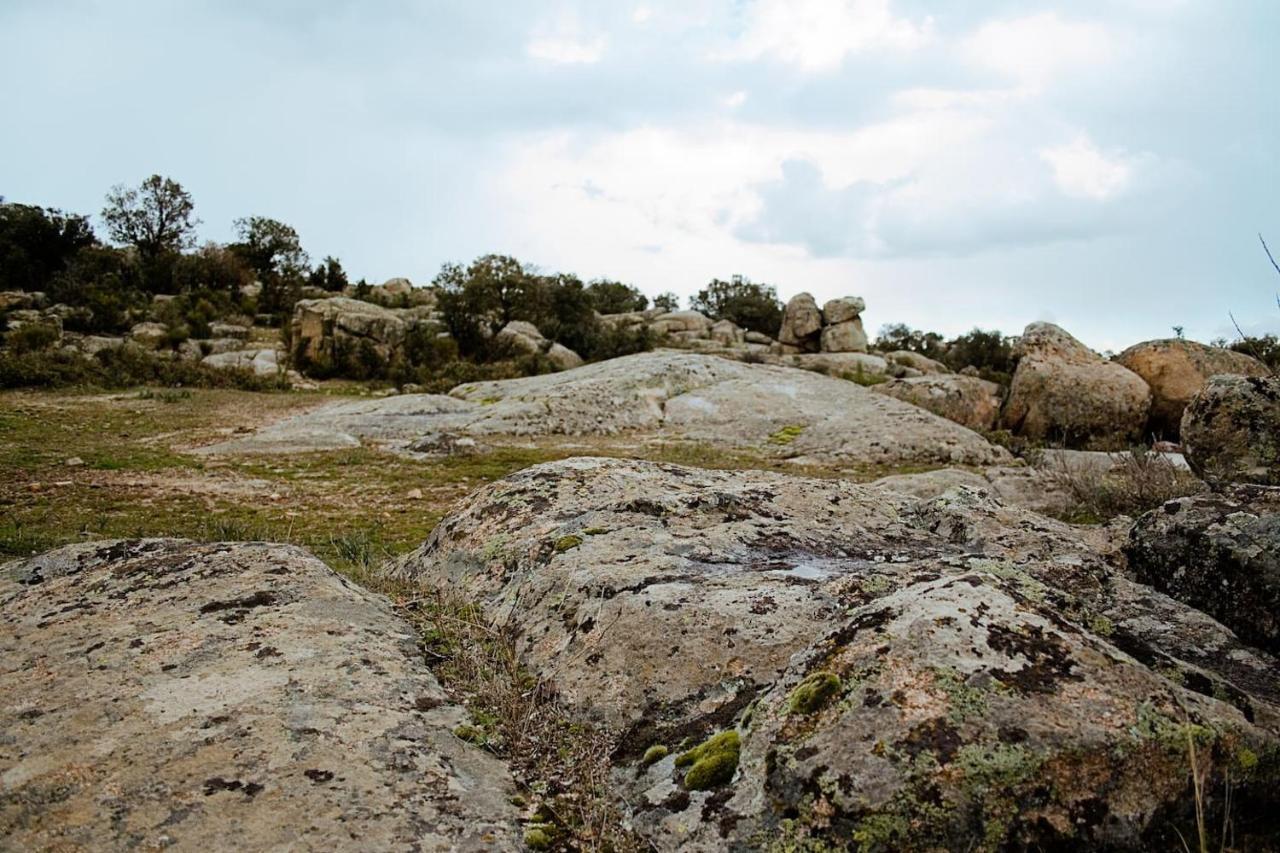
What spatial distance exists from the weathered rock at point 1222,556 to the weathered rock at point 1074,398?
1809cm

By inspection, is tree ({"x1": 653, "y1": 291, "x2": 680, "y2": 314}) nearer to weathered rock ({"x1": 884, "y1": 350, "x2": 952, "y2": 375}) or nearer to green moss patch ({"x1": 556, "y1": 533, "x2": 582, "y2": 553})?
weathered rock ({"x1": 884, "y1": 350, "x2": 952, "y2": 375})

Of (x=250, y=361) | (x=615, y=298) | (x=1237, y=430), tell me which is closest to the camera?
(x=1237, y=430)

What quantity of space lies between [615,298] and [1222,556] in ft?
175

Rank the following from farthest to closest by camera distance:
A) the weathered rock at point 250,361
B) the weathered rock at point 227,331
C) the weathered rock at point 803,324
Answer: the weathered rock at point 803,324
the weathered rock at point 227,331
the weathered rock at point 250,361

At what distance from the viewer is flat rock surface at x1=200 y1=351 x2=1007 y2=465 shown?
52.7 ft

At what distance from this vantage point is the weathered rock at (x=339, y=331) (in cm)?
2748

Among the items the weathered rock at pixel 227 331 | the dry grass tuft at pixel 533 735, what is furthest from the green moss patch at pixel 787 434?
the weathered rock at pixel 227 331

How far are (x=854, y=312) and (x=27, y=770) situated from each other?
4298 centimetres

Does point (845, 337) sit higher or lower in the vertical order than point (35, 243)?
lower

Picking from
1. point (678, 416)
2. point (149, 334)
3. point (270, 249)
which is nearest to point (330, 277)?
point (270, 249)

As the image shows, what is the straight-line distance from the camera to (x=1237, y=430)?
7973mm

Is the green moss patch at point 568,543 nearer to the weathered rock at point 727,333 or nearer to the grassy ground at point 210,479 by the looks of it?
the grassy ground at point 210,479

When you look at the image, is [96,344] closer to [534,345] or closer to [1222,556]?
[534,345]

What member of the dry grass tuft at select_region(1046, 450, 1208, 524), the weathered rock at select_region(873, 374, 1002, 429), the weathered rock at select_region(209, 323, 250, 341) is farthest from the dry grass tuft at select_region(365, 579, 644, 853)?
the weathered rock at select_region(209, 323, 250, 341)
